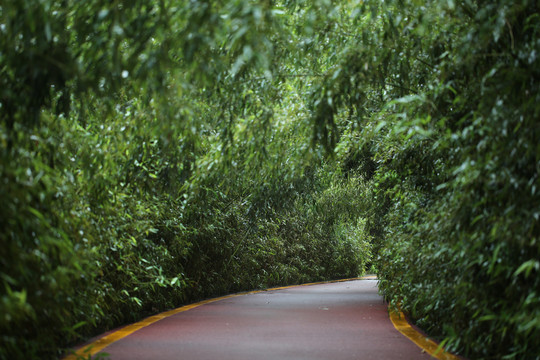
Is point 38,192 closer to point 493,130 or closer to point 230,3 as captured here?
point 230,3

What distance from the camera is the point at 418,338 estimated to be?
7.21m

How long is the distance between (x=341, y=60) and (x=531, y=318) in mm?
2751

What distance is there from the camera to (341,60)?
217 inches

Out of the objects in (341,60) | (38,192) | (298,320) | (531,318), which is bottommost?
(298,320)

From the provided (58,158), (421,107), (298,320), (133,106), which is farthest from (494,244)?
(298,320)

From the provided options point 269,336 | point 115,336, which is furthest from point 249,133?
point 115,336

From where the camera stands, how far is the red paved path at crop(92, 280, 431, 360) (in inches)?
241

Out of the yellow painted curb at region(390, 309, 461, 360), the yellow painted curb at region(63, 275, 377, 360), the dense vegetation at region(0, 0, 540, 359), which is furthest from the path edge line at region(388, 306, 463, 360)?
the yellow painted curb at region(63, 275, 377, 360)

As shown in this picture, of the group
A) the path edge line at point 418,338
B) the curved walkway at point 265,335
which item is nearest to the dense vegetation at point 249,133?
the path edge line at point 418,338

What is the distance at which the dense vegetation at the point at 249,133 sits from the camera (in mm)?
3867

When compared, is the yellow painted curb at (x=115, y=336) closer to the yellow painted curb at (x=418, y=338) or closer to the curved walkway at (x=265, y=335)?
the curved walkway at (x=265, y=335)

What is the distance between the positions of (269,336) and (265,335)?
10cm

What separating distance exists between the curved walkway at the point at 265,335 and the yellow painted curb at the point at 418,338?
1cm

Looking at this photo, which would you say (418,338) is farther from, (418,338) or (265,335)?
(265,335)
